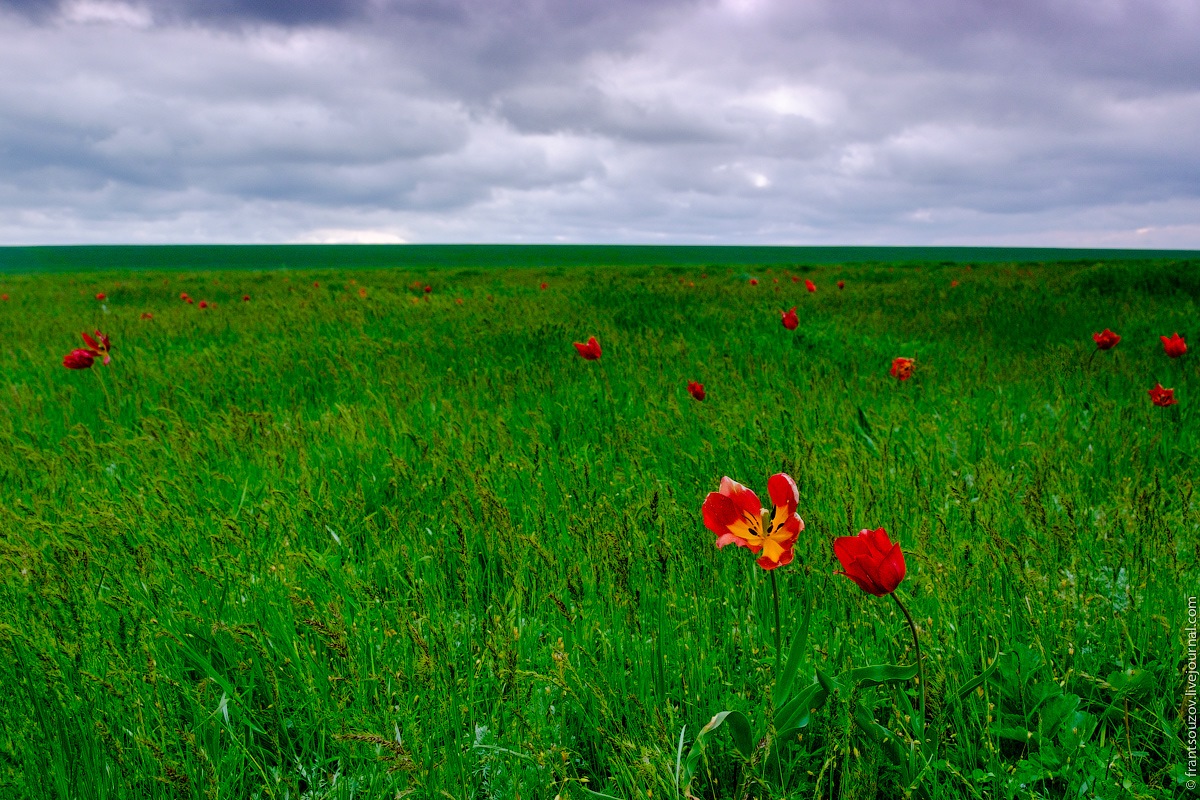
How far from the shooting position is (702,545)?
192 centimetres

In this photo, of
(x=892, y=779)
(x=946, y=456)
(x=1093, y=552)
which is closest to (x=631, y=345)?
(x=946, y=456)

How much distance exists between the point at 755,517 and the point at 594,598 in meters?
0.55

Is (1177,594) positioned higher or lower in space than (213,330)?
lower

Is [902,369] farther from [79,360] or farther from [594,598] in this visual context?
[79,360]

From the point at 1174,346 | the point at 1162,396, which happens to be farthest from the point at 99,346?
the point at 1174,346

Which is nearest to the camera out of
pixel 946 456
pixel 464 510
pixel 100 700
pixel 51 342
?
pixel 100 700

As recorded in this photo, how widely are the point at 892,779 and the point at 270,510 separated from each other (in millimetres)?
1963

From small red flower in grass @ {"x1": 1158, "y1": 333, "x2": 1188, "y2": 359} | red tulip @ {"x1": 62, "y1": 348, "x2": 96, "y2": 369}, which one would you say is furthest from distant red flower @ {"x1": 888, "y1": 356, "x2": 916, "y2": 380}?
red tulip @ {"x1": 62, "y1": 348, "x2": 96, "y2": 369}

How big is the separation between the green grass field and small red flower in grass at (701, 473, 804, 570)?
10.1 inches

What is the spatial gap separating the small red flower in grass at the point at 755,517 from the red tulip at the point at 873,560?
115 millimetres

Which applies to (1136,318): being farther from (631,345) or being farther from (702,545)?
(702,545)

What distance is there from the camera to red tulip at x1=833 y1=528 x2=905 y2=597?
3.55ft

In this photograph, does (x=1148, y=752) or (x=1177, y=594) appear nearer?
(x=1148, y=752)

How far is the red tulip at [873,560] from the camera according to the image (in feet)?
3.55
